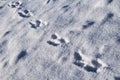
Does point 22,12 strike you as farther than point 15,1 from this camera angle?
No

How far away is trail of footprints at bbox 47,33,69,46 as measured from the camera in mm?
2225

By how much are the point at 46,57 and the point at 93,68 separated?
1.51 feet

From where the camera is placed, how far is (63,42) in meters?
2.22

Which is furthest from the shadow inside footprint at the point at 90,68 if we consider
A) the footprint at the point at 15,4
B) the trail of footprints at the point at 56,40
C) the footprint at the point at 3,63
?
the footprint at the point at 15,4

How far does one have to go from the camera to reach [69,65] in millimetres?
1967

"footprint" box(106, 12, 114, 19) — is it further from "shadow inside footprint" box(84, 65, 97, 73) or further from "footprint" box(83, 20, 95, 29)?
"shadow inside footprint" box(84, 65, 97, 73)

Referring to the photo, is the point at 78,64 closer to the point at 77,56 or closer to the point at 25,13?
the point at 77,56

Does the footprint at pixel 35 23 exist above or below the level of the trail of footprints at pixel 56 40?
above

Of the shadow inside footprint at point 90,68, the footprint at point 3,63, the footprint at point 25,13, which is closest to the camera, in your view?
the shadow inside footprint at point 90,68

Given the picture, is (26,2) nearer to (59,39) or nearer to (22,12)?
(22,12)

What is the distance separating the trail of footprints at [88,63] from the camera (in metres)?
1.87

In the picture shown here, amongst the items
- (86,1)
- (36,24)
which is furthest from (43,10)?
(86,1)

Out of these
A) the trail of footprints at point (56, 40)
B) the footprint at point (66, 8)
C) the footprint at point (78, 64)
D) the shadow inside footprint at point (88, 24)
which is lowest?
the footprint at point (78, 64)

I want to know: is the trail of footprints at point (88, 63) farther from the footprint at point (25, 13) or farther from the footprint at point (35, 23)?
the footprint at point (25, 13)
